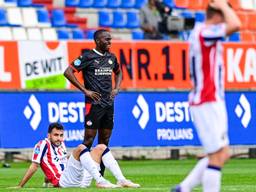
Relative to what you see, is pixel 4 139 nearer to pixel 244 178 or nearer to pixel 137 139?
pixel 137 139

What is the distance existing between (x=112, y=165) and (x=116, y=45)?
10576mm

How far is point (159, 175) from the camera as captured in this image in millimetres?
17844

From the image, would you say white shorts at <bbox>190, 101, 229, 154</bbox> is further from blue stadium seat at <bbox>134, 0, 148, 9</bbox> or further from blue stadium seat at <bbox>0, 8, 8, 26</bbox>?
blue stadium seat at <bbox>134, 0, 148, 9</bbox>

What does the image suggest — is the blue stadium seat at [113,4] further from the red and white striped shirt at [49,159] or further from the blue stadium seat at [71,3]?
the red and white striped shirt at [49,159]

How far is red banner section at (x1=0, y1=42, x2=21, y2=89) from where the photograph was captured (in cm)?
2314

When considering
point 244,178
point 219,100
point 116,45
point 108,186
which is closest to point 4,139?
point 116,45

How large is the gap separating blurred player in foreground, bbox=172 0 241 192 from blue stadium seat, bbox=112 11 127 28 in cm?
1896

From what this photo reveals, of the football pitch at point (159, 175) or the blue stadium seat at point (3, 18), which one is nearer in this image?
the football pitch at point (159, 175)

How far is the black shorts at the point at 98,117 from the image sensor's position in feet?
48.5

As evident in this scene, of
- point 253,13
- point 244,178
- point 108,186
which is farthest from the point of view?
point 253,13

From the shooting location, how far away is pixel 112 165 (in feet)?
46.7

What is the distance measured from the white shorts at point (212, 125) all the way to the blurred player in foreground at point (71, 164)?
3.89 metres

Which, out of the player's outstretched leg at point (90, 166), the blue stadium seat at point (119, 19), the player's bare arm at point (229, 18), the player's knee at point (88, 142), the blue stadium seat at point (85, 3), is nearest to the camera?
the player's bare arm at point (229, 18)

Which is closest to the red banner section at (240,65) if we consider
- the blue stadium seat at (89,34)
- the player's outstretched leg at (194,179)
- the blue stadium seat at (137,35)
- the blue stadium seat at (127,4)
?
the blue stadium seat at (137,35)
